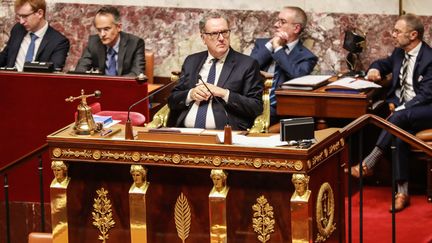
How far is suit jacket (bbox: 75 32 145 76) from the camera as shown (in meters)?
8.73

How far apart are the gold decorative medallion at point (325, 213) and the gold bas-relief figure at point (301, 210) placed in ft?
0.58

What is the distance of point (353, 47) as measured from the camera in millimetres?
8734

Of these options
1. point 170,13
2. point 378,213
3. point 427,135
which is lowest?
point 378,213

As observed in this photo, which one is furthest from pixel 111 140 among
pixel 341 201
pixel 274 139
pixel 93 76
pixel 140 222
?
pixel 93 76

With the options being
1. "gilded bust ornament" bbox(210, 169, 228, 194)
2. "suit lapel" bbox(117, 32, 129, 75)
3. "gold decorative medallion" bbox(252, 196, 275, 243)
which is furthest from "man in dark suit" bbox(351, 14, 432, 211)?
"gilded bust ornament" bbox(210, 169, 228, 194)

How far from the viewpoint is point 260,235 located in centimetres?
575

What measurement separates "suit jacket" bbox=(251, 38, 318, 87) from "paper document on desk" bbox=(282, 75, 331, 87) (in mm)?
87

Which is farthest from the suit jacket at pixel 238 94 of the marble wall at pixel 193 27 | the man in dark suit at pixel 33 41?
the man in dark suit at pixel 33 41

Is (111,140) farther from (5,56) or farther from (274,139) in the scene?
(5,56)

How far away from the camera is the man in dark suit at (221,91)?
708 centimetres

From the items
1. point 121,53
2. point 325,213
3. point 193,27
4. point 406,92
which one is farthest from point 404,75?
point 325,213

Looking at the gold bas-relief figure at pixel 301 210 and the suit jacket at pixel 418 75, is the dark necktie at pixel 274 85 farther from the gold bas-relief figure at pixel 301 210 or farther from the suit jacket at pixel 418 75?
the gold bas-relief figure at pixel 301 210

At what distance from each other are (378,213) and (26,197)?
2525 millimetres

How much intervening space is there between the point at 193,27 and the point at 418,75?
2.20 meters
